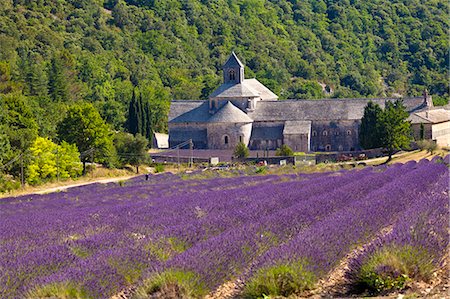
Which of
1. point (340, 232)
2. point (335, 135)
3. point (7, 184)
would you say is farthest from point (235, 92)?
point (340, 232)

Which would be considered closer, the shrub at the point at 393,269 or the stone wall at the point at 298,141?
the shrub at the point at 393,269

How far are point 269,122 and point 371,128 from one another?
17.4m

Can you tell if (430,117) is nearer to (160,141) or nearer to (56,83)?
(160,141)

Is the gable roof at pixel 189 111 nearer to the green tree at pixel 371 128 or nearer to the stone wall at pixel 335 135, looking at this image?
the stone wall at pixel 335 135

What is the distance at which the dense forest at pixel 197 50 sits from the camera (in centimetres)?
9994

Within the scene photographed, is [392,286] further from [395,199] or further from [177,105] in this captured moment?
[177,105]

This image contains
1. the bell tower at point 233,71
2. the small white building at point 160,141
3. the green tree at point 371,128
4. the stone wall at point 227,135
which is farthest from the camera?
the bell tower at point 233,71

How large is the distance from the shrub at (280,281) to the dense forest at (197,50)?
66938mm

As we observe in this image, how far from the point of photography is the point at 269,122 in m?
78.2

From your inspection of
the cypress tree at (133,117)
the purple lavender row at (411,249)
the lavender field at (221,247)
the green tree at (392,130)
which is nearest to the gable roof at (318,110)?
the cypress tree at (133,117)

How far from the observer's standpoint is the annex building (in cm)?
7650

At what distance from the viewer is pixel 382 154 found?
2440 inches

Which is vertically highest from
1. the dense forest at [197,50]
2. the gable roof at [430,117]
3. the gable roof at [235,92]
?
→ the dense forest at [197,50]

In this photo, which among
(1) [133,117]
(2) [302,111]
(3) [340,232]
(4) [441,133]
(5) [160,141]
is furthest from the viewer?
(5) [160,141]
